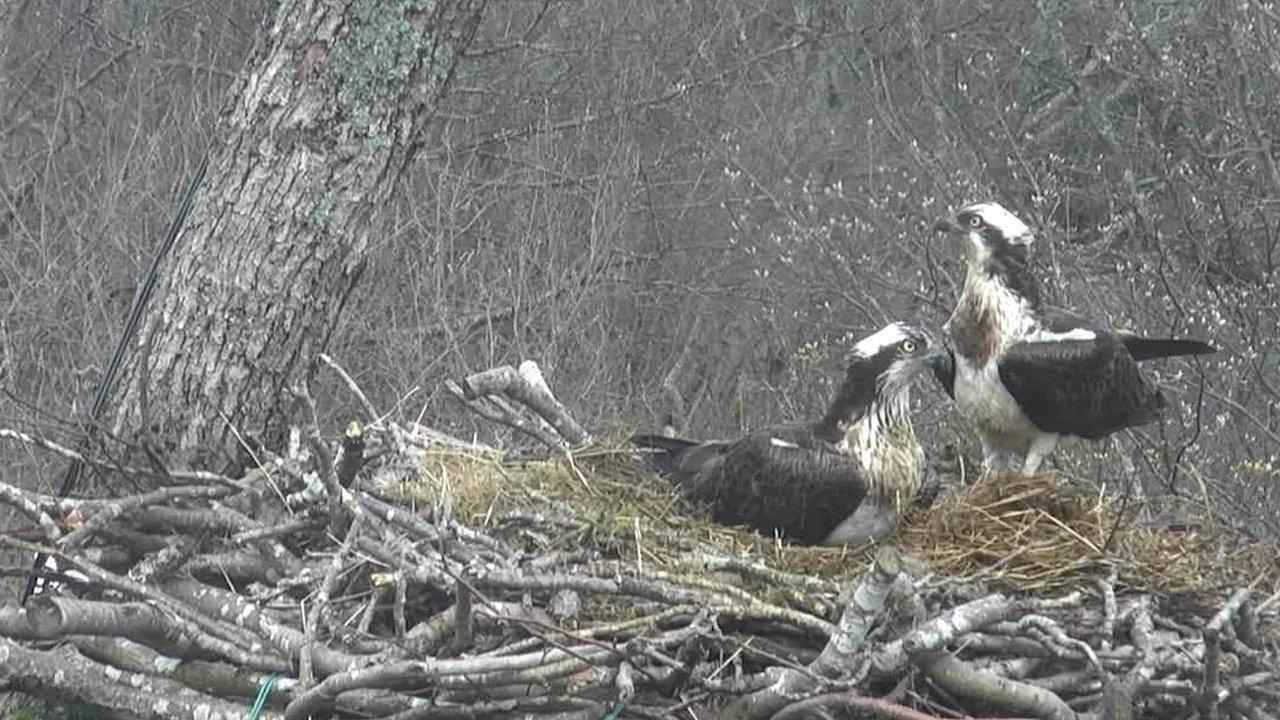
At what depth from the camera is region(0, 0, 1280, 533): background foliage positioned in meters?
10.4

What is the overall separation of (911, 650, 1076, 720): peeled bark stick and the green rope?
1.30m

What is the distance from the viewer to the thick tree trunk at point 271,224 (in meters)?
5.56

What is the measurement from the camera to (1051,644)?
436 cm

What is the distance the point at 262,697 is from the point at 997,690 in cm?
147

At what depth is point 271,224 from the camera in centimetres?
555

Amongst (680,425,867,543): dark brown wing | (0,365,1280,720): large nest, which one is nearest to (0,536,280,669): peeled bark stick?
(0,365,1280,720): large nest

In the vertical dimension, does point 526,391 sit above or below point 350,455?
below

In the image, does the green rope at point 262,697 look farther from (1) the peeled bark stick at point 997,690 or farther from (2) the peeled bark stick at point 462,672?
(1) the peeled bark stick at point 997,690

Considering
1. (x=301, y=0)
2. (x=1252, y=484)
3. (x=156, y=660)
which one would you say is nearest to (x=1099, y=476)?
(x=1252, y=484)

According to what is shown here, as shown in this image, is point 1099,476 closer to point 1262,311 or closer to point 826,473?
point 1262,311

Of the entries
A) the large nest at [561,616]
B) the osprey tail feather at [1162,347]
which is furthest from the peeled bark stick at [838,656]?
the osprey tail feather at [1162,347]

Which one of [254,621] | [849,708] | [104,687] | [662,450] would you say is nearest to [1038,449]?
[662,450]

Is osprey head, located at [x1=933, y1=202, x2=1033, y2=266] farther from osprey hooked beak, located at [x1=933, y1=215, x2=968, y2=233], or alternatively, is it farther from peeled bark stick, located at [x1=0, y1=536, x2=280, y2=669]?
peeled bark stick, located at [x1=0, y1=536, x2=280, y2=669]

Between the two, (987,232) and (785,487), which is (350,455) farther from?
(987,232)
